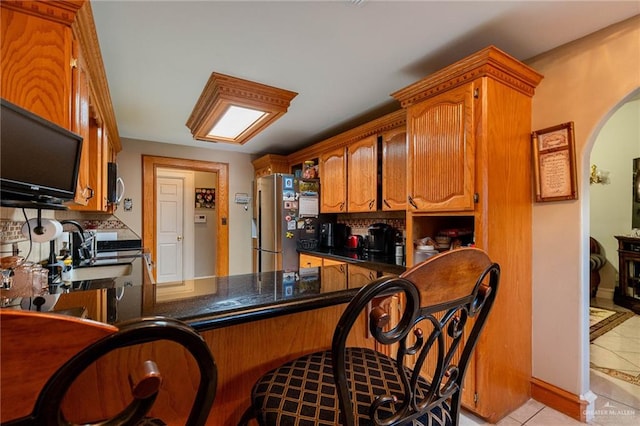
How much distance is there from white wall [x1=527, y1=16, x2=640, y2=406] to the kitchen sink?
2992 millimetres

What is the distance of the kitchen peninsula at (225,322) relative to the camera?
0.75 meters

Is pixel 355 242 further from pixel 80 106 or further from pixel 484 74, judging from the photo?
pixel 80 106

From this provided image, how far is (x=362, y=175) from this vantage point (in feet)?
10.3

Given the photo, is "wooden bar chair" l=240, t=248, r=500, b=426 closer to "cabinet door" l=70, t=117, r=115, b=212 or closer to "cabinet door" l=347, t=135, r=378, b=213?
A: "cabinet door" l=70, t=117, r=115, b=212

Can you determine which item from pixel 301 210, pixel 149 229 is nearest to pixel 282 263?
pixel 301 210

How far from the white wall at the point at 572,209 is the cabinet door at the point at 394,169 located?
0.99 metres

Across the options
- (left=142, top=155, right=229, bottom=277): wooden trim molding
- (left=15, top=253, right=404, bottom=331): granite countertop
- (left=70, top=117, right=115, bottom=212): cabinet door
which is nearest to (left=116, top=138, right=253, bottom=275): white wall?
(left=142, top=155, right=229, bottom=277): wooden trim molding

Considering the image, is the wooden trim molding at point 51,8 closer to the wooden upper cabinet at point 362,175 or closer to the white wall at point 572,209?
the wooden upper cabinet at point 362,175

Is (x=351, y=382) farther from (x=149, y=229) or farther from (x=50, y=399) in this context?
(x=149, y=229)

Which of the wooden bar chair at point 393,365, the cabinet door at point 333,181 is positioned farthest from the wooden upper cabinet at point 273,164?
the wooden bar chair at point 393,365

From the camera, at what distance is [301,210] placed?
3.73 meters

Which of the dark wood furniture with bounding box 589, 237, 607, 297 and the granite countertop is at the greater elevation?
the granite countertop

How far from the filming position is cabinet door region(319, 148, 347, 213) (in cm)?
342

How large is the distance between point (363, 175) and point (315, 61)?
137 centimetres
